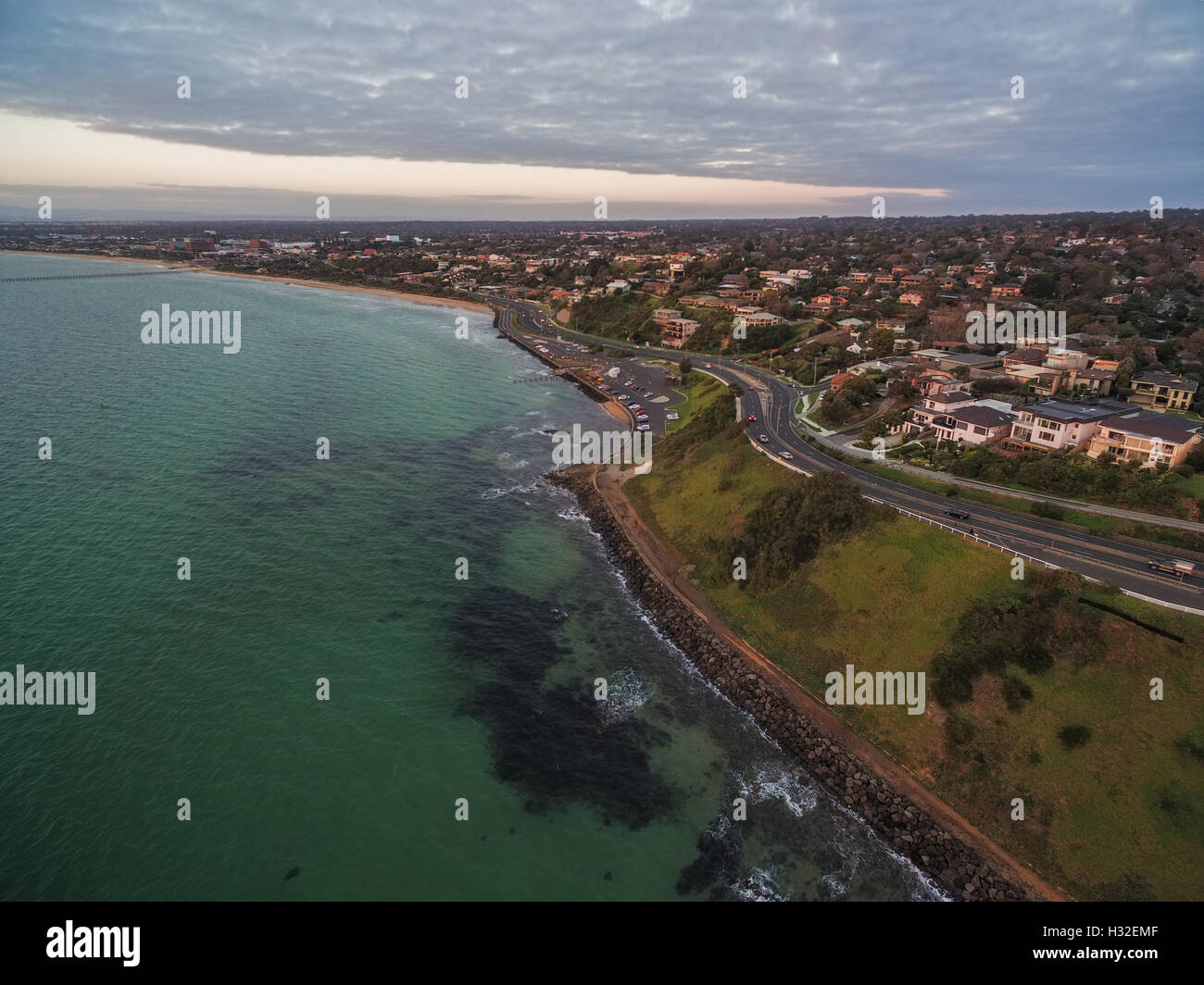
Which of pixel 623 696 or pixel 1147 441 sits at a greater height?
pixel 1147 441

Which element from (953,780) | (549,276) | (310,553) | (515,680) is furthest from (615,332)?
(953,780)

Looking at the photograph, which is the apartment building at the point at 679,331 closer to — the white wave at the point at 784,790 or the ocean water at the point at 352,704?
the ocean water at the point at 352,704

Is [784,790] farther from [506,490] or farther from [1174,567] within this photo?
[506,490]

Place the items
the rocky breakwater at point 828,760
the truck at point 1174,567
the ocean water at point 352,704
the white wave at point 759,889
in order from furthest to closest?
the truck at point 1174,567 → the rocky breakwater at point 828,760 → the ocean water at point 352,704 → the white wave at point 759,889

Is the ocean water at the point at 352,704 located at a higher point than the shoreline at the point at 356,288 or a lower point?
lower

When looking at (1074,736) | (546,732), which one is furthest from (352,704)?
(1074,736)

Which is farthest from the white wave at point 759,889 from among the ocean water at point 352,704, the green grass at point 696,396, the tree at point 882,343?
the tree at point 882,343
